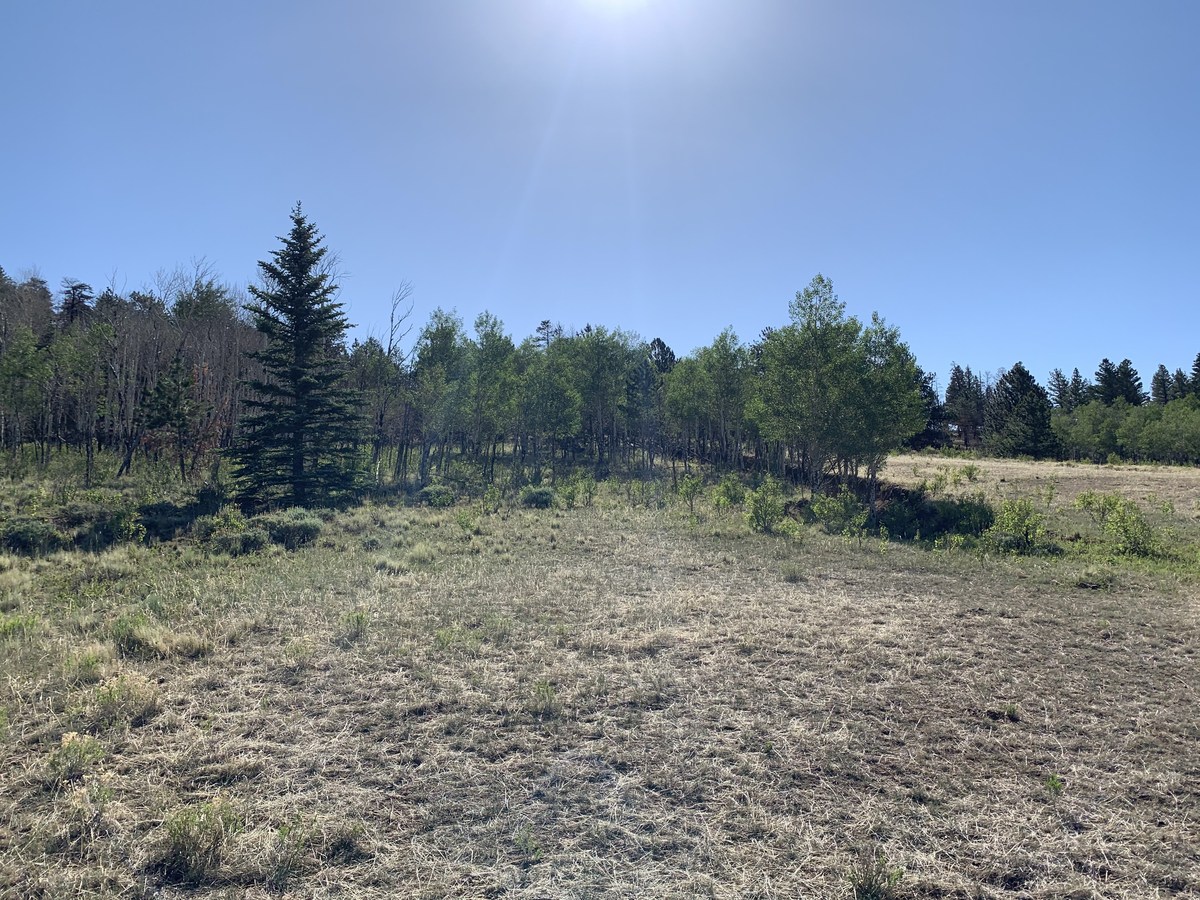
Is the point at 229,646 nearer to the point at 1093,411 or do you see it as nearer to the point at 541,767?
the point at 541,767

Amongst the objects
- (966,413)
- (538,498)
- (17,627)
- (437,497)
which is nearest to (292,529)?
(17,627)

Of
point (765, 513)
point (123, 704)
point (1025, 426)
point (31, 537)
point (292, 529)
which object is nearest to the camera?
point (123, 704)

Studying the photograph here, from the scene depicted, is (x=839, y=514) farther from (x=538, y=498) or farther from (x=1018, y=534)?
(x=538, y=498)

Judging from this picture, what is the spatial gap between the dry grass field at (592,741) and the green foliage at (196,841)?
2cm

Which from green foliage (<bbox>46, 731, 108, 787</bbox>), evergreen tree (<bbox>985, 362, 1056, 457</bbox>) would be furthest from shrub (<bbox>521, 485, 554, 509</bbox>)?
evergreen tree (<bbox>985, 362, 1056, 457</bbox>)

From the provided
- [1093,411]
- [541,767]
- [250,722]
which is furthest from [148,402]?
[1093,411]

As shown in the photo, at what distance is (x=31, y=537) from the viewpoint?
648 inches

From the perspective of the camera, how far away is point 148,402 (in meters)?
29.6

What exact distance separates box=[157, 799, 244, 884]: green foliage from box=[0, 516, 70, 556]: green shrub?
1597 centimetres

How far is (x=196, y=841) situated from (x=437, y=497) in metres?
24.7

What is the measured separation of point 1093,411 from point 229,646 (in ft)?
237

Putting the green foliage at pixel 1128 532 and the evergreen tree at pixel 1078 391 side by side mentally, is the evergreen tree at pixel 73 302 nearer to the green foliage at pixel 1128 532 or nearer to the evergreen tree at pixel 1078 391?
the green foliage at pixel 1128 532

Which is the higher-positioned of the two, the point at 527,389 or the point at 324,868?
the point at 527,389

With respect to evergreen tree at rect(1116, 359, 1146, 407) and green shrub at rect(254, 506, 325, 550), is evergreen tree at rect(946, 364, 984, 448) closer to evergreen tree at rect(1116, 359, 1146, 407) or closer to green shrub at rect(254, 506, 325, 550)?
evergreen tree at rect(1116, 359, 1146, 407)
